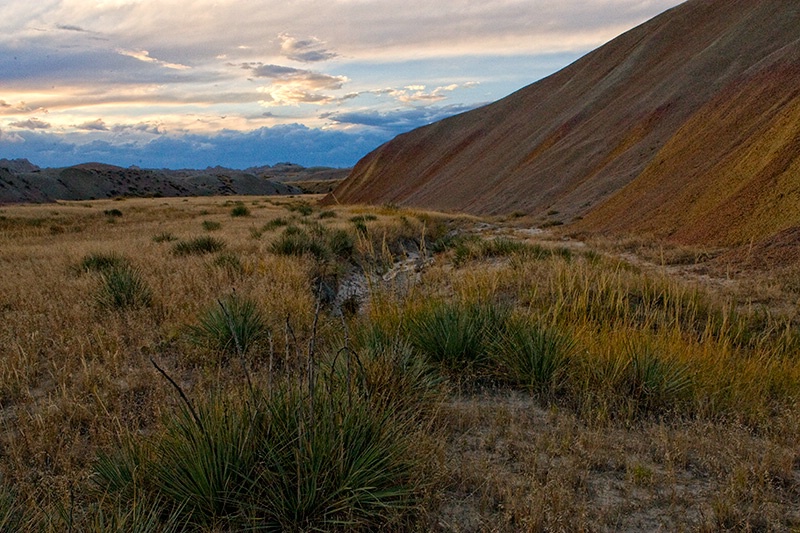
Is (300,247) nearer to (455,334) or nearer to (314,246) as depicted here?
(314,246)

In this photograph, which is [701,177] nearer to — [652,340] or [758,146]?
[758,146]

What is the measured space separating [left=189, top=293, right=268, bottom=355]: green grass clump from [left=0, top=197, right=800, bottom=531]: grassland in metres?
0.03

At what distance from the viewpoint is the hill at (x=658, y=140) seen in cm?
1314

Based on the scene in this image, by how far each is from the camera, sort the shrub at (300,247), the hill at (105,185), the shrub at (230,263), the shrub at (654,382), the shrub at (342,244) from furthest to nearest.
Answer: the hill at (105,185) → the shrub at (342,244) → the shrub at (300,247) → the shrub at (230,263) → the shrub at (654,382)

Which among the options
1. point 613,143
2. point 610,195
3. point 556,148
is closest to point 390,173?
point 556,148

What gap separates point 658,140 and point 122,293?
80.4 feet

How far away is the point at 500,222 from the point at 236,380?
21.9 meters

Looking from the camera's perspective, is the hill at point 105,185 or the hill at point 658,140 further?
the hill at point 105,185

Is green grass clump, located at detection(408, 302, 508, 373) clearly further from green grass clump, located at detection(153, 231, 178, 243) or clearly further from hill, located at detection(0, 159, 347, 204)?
hill, located at detection(0, 159, 347, 204)

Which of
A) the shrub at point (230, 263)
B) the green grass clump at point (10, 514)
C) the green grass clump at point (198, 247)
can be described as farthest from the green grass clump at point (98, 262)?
the green grass clump at point (10, 514)

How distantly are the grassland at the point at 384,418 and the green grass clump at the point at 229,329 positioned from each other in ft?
0.09

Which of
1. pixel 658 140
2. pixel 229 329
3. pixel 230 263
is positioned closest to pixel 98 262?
pixel 230 263

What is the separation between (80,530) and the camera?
2.28 meters

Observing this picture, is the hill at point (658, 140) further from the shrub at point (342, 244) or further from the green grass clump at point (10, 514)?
the green grass clump at point (10, 514)
